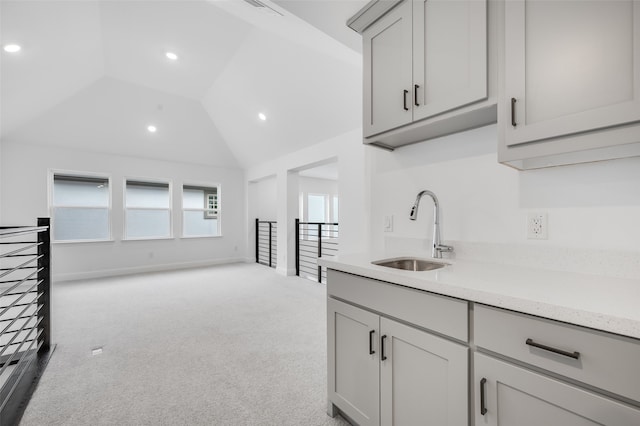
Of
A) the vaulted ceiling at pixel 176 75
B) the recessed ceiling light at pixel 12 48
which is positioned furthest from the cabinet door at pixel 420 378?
the recessed ceiling light at pixel 12 48

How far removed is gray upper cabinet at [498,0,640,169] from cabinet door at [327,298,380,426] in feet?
3.27

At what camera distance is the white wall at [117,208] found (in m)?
4.73

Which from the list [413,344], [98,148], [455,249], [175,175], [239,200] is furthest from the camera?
[239,200]

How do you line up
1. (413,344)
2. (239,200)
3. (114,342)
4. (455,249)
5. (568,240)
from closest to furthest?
(413,344) → (568,240) → (455,249) → (114,342) → (239,200)

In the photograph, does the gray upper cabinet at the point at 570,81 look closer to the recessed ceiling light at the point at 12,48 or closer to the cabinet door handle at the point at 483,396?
the cabinet door handle at the point at 483,396

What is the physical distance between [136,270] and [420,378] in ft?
20.2

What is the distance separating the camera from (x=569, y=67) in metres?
1.05

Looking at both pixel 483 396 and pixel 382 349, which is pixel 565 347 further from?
pixel 382 349

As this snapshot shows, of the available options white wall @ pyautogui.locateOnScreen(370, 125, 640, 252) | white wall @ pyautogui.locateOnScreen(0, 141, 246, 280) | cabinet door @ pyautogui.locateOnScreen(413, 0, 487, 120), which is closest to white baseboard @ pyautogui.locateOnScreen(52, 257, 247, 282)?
white wall @ pyautogui.locateOnScreen(0, 141, 246, 280)

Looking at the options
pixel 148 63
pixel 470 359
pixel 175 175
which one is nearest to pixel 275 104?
pixel 148 63

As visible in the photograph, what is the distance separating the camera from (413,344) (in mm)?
1175

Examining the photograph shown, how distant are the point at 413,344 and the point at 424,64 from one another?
1362 millimetres

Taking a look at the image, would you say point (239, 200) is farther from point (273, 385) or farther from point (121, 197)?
point (273, 385)

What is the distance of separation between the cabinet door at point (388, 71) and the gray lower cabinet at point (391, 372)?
1.10 meters
